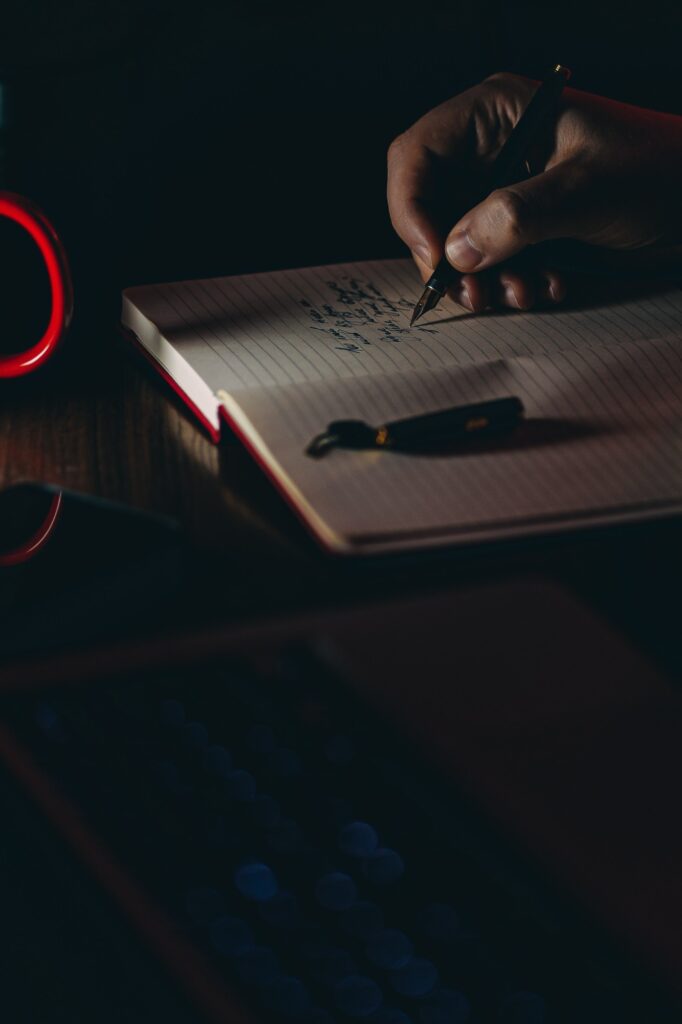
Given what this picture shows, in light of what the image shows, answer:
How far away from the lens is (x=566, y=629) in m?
0.52

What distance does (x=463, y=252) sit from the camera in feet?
2.54

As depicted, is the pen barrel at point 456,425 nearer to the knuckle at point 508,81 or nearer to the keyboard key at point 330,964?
the keyboard key at point 330,964

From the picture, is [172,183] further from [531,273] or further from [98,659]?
[98,659]

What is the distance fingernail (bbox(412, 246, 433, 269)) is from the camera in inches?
32.0

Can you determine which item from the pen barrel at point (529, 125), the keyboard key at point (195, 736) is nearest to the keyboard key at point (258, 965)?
the keyboard key at point (195, 736)

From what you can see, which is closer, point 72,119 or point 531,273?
point 531,273

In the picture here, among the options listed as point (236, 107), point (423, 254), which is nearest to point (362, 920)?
point (423, 254)

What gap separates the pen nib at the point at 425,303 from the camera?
762 millimetres

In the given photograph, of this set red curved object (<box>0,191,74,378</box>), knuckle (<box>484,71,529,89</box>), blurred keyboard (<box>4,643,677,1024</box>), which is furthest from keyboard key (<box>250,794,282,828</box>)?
knuckle (<box>484,71,529,89</box>)

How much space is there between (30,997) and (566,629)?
29 centimetres

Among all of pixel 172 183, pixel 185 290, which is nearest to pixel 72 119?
pixel 172 183

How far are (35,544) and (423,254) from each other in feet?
1.40

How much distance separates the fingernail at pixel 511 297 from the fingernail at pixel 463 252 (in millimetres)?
36

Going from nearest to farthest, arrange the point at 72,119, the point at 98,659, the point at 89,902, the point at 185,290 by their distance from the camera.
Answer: the point at 89,902, the point at 98,659, the point at 185,290, the point at 72,119
